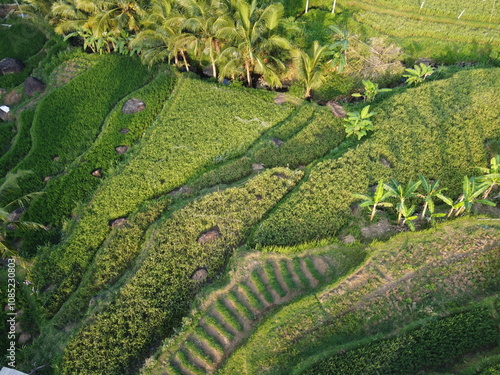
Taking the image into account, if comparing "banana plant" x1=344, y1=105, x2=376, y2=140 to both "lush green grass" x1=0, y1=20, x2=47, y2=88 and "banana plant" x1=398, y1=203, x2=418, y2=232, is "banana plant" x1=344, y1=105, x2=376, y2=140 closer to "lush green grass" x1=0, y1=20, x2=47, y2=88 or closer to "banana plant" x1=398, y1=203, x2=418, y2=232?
"banana plant" x1=398, y1=203, x2=418, y2=232

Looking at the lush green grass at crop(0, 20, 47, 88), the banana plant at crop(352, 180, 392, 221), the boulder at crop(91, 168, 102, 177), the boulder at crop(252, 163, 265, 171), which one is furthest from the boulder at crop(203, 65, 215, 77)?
the banana plant at crop(352, 180, 392, 221)

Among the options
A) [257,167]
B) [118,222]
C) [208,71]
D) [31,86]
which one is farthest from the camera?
[208,71]

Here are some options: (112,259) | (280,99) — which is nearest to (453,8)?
(280,99)

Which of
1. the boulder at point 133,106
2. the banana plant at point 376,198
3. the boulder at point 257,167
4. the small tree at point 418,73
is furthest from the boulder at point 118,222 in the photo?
the small tree at point 418,73

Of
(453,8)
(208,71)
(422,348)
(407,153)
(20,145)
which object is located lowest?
(422,348)

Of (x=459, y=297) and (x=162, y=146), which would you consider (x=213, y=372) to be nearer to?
(x=459, y=297)

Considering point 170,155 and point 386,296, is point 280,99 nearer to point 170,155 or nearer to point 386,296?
point 170,155

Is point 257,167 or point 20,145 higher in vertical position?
point 257,167

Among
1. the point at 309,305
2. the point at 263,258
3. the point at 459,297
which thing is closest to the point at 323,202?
the point at 263,258
